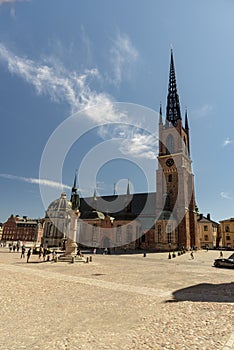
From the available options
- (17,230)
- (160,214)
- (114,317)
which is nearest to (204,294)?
(114,317)

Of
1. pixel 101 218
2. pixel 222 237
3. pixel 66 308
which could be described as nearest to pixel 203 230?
pixel 222 237

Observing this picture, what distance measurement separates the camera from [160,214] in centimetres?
5512

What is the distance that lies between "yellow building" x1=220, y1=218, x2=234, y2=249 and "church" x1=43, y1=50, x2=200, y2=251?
26.6m

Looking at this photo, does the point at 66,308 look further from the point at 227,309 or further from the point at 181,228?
the point at 181,228

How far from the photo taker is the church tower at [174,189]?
174ft

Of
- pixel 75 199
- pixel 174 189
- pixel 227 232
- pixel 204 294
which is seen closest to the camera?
pixel 204 294

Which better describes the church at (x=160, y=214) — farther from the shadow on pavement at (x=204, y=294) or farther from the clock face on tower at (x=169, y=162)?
the shadow on pavement at (x=204, y=294)

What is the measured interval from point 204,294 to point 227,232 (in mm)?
75817

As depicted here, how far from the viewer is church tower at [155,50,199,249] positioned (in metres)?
53.1

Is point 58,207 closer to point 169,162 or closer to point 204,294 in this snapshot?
point 169,162

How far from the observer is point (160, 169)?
62.1 metres

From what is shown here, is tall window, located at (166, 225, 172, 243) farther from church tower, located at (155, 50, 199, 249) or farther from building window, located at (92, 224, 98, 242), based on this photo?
building window, located at (92, 224, 98, 242)

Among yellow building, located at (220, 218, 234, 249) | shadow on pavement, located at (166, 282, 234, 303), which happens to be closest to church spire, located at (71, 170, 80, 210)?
shadow on pavement, located at (166, 282, 234, 303)

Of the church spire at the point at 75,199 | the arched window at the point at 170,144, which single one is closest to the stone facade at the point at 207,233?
the arched window at the point at 170,144
